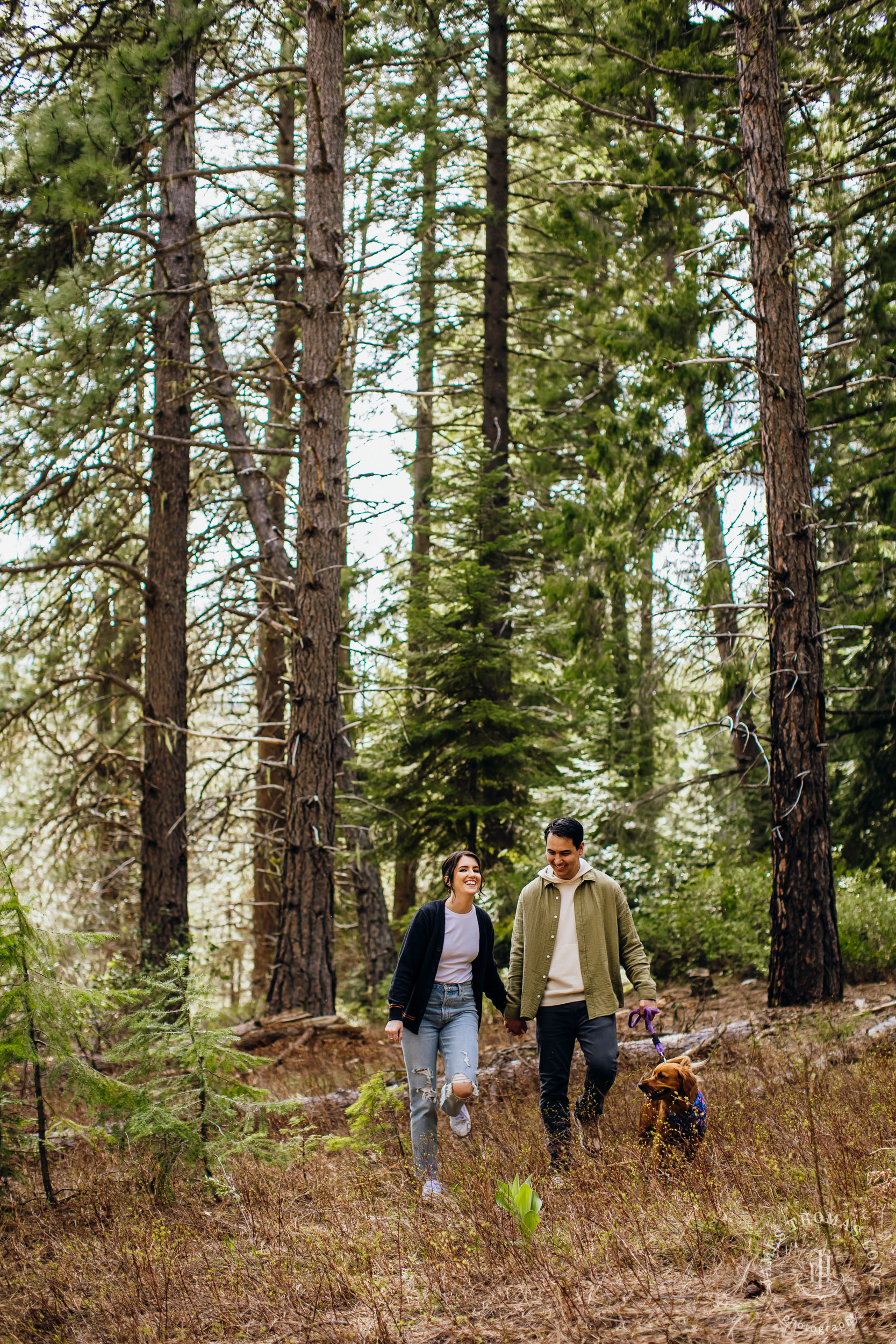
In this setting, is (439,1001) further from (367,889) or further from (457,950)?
(367,889)

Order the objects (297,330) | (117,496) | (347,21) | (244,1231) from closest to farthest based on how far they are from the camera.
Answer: (244,1231) < (347,21) < (117,496) < (297,330)

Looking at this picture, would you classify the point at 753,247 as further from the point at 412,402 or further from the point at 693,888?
the point at 412,402

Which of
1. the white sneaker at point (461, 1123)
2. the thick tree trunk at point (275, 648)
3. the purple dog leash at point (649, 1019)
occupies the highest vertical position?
the thick tree trunk at point (275, 648)

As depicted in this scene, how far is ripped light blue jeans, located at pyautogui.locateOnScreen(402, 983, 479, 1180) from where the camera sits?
526 cm

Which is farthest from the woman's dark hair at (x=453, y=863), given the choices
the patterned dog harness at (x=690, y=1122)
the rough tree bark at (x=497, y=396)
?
the rough tree bark at (x=497, y=396)

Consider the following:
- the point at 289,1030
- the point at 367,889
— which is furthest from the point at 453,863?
the point at 367,889

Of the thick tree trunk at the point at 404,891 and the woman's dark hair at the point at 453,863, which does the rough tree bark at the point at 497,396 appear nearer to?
the thick tree trunk at the point at 404,891

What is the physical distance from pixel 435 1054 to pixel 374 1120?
4.09ft

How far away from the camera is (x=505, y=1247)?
3891 millimetres

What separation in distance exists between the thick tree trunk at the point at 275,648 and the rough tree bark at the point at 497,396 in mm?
2600

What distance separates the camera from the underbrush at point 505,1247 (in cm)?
323

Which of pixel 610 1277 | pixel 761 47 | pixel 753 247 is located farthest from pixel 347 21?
pixel 610 1277

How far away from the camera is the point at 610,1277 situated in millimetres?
3510

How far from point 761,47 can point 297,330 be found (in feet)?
26.5
